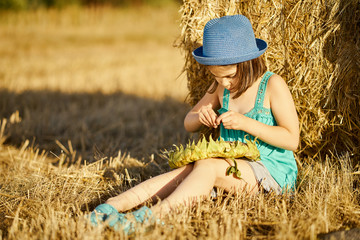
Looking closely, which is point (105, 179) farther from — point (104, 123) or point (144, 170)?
point (104, 123)

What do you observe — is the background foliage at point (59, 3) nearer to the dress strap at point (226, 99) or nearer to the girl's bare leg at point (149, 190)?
the dress strap at point (226, 99)

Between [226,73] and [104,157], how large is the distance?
55.2 inches

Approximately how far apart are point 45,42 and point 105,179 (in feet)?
29.1

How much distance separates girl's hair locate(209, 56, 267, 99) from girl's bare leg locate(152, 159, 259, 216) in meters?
0.46

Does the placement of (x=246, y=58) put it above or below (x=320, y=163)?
above

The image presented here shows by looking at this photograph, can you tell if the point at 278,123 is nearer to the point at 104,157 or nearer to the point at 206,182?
the point at 206,182

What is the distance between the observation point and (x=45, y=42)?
10844mm

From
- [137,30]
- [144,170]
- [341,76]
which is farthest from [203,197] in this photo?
[137,30]

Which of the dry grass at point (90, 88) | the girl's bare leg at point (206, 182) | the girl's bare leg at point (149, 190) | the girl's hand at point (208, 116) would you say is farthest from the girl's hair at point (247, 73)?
the dry grass at point (90, 88)

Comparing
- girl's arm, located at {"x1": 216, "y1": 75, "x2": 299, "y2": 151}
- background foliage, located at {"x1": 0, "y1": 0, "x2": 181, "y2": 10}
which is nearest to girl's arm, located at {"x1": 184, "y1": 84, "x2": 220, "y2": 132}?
girl's arm, located at {"x1": 216, "y1": 75, "x2": 299, "y2": 151}

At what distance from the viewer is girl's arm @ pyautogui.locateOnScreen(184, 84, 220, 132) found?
7.85 feet

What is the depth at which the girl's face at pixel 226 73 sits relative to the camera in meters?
2.38

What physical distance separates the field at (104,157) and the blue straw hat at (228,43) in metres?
0.74

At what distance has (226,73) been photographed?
7.87 feet
